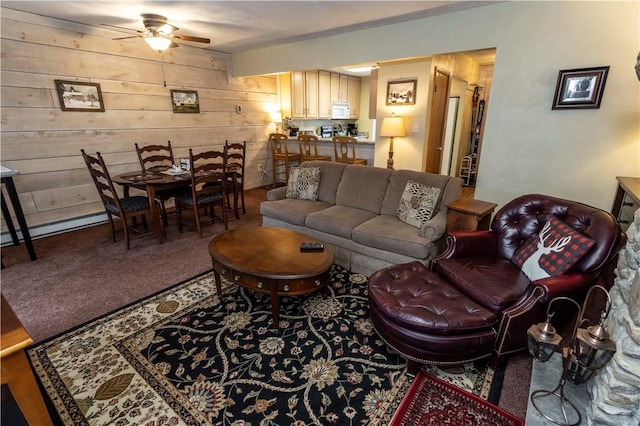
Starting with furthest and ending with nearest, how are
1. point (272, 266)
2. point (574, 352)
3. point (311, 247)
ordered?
point (311, 247) < point (272, 266) < point (574, 352)

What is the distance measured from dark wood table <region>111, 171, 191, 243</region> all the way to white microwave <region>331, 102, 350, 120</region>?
4.43 meters

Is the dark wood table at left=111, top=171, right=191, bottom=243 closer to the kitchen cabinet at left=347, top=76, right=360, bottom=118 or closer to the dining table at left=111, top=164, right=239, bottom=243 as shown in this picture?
the dining table at left=111, top=164, right=239, bottom=243

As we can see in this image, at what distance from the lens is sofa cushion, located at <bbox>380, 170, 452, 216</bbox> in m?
2.80

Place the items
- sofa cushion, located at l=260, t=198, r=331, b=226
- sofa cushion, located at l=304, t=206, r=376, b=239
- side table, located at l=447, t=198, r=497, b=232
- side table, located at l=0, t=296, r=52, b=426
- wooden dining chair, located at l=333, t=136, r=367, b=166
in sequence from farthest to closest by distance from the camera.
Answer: wooden dining chair, located at l=333, t=136, r=367, b=166 → sofa cushion, located at l=260, t=198, r=331, b=226 → sofa cushion, located at l=304, t=206, r=376, b=239 → side table, located at l=447, t=198, r=497, b=232 → side table, located at l=0, t=296, r=52, b=426

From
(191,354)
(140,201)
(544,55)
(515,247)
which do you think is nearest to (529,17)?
(544,55)

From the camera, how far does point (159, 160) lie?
4.38 meters

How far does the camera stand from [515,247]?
7.23ft

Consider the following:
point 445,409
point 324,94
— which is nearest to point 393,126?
point 324,94

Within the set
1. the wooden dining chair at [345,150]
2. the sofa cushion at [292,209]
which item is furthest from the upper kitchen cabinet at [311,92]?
the sofa cushion at [292,209]

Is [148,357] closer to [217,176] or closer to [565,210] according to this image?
[217,176]

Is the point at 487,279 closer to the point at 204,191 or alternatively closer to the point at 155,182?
the point at 204,191

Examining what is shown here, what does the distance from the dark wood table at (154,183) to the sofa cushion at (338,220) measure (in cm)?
165

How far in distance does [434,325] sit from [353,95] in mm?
7302

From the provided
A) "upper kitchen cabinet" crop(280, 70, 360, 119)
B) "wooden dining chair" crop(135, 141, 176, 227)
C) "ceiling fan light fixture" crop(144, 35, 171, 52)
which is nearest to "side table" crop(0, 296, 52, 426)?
"wooden dining chair" crop(135, 141, 176, 227)
